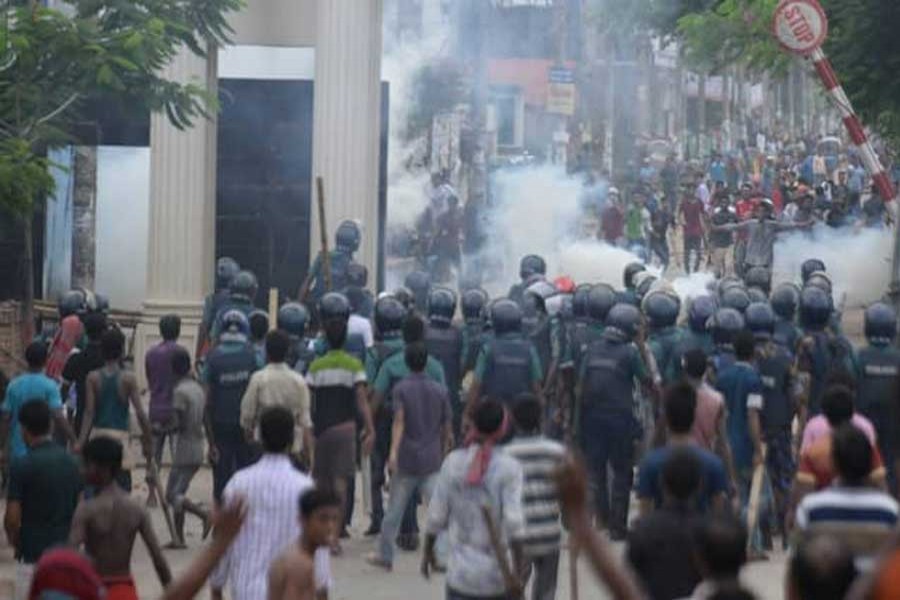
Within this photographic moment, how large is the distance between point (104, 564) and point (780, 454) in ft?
21.6

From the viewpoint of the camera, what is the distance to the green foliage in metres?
17.0

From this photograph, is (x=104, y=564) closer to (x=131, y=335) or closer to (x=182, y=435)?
(x=182, y=435)

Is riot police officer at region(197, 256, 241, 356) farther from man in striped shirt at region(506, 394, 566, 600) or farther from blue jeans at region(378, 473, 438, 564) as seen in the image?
man in striped shirt at region(506, 394, 566, 600)

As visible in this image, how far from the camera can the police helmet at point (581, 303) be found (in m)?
17.2

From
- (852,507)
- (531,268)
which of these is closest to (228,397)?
(531,268)

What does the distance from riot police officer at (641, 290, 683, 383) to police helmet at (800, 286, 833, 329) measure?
2.72 ft

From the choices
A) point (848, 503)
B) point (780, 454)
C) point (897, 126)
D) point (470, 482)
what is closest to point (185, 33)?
point (780, 454)

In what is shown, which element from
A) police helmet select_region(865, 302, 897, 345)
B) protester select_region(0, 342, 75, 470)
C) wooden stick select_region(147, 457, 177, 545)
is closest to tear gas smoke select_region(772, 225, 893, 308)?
wooden stick select_region(147, 457, 177, 545)

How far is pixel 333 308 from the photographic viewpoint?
15969 mm

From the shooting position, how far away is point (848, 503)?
28.6 ft

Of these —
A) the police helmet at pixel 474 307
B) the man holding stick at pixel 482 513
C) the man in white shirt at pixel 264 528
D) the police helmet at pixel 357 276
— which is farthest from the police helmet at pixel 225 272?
the man in white shirt at pixel 264 528

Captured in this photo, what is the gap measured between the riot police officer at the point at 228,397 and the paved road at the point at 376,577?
0.61m

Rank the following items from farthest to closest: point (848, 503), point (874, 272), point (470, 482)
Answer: point (874, 272), point (470, 482), point (848, 503)

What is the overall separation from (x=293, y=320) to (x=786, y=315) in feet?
11.1
